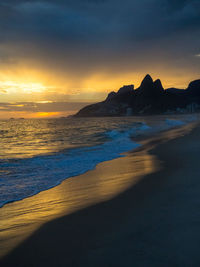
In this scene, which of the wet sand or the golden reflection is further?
the golden reflection

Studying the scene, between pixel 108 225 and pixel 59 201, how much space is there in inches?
75.6

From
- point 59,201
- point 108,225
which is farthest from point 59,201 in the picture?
point 108,225

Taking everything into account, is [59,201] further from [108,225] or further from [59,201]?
[108,225]

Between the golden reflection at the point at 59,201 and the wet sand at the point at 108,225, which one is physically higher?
the wet sand at the point at 108,225

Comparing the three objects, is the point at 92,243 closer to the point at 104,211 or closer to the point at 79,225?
the point at 79,225

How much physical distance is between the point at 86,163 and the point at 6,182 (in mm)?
3964

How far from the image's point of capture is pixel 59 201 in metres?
5.18

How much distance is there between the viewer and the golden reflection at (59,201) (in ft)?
12.2

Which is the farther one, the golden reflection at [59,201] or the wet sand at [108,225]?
the golden reflection at [59,201]

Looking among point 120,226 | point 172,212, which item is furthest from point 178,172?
point 120,226

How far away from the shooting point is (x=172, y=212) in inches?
156

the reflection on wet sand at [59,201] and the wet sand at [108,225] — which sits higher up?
the wet sand at [108,225]

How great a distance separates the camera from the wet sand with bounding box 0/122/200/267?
2.78 meters

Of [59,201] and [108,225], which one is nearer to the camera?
[108,225]
